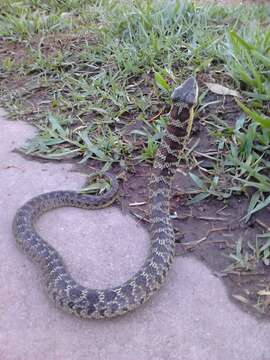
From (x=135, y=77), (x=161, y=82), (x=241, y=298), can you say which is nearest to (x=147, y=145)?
(x=161, y=82)

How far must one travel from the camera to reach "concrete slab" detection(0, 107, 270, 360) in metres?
4.12

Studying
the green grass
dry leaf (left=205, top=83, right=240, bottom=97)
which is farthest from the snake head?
dry leaf (left=205, top=83, right=240, bottom=97)

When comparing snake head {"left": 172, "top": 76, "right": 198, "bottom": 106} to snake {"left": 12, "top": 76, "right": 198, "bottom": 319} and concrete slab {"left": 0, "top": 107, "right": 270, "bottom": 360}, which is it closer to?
snake {"left": 12, "top": 76, "right": 198, "bottom": 319}

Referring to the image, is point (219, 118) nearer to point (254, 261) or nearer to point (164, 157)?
point (164, 157)

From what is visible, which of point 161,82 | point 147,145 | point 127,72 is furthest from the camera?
point 127,72

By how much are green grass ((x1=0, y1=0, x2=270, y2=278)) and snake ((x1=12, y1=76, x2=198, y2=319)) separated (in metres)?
0.47

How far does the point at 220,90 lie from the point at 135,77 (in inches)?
53.6

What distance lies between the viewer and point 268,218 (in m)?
5.21

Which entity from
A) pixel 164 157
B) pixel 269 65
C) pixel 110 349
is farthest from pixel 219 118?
pixel 110 349

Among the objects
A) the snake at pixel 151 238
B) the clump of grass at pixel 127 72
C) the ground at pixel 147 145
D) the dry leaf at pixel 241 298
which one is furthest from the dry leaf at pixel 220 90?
the dry leaf at pixel 241 298

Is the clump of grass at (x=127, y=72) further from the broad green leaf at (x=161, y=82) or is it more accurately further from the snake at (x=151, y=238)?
the snake at (x=151, y=238)

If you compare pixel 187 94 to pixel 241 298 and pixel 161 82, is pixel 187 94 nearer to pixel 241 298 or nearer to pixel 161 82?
pixel 161 82

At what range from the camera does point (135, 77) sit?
7.35 meters

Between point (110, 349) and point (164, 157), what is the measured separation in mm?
2043
